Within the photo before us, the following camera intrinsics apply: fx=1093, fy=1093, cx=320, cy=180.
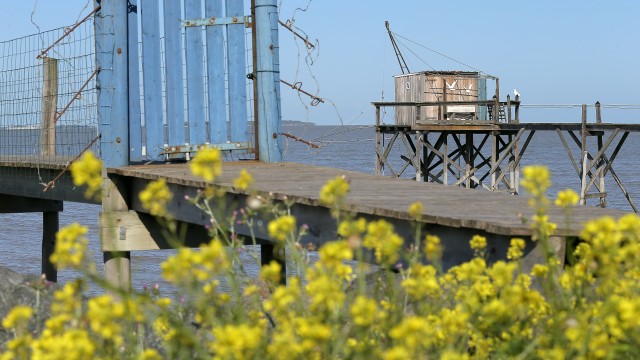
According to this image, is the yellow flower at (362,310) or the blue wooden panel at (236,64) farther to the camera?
the blue wooden panel at (236,64)

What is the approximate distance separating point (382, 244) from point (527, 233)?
5.53 ft

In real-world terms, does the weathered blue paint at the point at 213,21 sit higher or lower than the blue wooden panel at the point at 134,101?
higher

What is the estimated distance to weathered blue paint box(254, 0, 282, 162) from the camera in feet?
35.8

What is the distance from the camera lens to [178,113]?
430 inches

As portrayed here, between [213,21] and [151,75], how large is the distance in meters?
0.82

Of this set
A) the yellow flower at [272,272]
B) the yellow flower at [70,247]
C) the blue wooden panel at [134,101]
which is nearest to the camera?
the yellow flower at [70,247]

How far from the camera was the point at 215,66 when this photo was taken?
10922mm

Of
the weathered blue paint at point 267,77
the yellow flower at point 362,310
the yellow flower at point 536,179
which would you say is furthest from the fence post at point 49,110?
the yellow flower at point 362,310

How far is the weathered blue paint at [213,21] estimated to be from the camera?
35.7 feet

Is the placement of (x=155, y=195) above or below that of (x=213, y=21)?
below

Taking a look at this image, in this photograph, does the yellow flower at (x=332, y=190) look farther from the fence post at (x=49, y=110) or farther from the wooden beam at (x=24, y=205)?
the wooden beam at (x=24, y=205)

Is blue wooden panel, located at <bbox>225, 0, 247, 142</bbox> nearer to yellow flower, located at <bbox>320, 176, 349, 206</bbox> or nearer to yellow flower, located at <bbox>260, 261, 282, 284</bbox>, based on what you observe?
yellow flower, located at <bbox>260, 261, 282, 284</bbox>

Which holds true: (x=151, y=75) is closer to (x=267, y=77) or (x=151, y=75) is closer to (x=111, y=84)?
(x=111, y=84)

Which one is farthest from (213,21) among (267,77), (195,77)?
(267,77)
